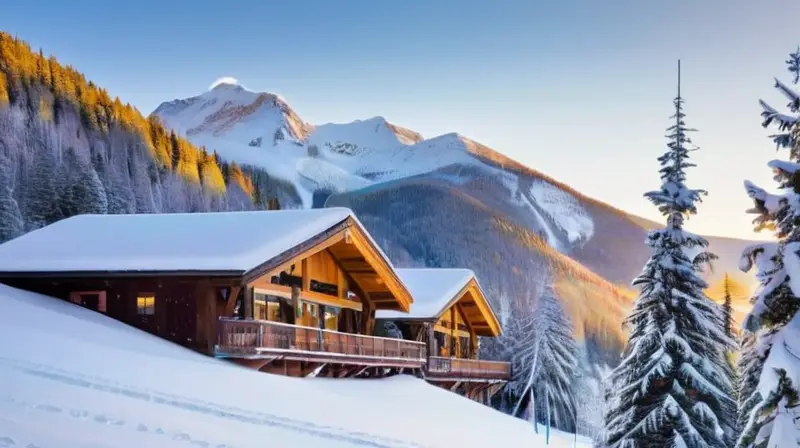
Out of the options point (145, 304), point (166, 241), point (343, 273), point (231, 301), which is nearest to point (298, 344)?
point (231, 301)

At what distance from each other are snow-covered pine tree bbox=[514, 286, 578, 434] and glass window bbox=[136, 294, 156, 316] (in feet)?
107

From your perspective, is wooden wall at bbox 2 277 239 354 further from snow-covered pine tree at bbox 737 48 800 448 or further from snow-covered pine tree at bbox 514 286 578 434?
snow-covered pine tree at bbox 514 286 578 434

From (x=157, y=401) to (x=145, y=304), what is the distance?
36.3 ft

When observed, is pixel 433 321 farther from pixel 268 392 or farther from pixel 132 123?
pixel 132 123

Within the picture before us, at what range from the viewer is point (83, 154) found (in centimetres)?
11400

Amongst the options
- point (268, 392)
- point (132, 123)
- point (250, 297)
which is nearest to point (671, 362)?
point (268, 392)

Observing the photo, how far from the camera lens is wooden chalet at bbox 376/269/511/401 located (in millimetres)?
Result: 40531

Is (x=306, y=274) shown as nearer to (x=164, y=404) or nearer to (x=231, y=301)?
(x=231, y=301)

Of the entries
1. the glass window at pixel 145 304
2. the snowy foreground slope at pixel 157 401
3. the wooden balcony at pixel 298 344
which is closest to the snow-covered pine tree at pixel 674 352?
the snowy foreground slope at pixel 157 401

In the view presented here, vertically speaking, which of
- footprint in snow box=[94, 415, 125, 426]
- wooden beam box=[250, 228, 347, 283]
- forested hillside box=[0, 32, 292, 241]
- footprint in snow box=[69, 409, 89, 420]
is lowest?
footprint in snow box=[94, 415, 125, 426]

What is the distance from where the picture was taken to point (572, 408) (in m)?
54.7

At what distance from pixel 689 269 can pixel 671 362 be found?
2.18m

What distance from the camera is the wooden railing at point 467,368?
40344 millimetres

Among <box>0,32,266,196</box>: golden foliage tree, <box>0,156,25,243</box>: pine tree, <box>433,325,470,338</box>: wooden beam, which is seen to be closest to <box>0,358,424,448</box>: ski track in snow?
<box>433,325,470,338</box>: wooden beam
